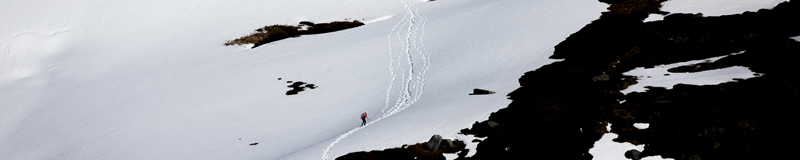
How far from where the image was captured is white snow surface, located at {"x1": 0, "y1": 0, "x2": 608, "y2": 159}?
2903 centimetres

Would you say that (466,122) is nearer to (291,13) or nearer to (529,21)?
(529,21)

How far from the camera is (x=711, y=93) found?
21156 millimetres

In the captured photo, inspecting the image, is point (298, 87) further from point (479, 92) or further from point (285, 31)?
point (285, 31)

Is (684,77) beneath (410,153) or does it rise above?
above

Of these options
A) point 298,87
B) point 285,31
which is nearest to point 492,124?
point 298,87

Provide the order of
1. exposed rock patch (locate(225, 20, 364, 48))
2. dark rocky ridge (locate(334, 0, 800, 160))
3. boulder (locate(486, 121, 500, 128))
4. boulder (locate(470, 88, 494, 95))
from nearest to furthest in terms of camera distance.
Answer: dark rocky ridge (locate(334, 0, 800, 160))
boulder (locate(486, 121, 500, 128))
boulder (locate(470, 88, 494, 95))
exposed rock patch (locate(225, 20, 364, 48))

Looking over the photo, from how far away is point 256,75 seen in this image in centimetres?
4269

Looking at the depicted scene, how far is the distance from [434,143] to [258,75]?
84.6 ft

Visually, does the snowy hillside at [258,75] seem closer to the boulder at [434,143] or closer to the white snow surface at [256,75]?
the white snow surface at [256,75]

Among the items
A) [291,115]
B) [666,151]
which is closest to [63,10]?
[291,115]

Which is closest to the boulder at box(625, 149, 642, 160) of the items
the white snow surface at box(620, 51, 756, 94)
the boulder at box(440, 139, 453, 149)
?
the boulder at box(440, 139, 453, 149)

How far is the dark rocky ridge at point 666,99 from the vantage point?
1717 centimetres

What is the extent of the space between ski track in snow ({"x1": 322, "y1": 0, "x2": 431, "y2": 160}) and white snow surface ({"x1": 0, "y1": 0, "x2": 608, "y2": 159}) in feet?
0.50

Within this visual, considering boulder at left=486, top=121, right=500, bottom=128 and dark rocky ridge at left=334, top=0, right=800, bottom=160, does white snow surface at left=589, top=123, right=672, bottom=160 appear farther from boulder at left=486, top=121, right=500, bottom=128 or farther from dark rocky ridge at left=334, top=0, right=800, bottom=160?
boulder at left=486, top=121, right=500, bottom=128
